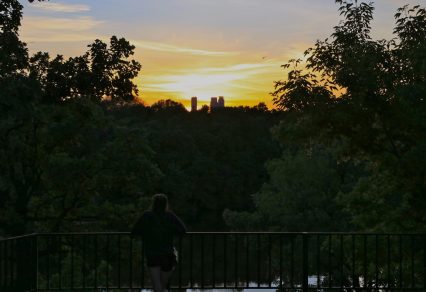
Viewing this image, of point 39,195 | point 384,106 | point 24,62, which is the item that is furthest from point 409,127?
point 39,195

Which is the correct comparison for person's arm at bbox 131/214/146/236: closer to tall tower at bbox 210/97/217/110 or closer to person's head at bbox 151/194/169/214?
person's head at bbox 151/194/169/214

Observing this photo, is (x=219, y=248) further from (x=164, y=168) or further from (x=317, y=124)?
(x=317, y=124)

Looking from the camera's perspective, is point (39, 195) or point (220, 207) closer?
point (39, 195)

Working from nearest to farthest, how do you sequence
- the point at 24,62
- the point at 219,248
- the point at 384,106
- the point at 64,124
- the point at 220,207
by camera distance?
the point at 24,62, the point at 384,106, the point at 64,124, the point at 219,248, the point at 220,207

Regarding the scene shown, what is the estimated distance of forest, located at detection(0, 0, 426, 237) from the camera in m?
16.0

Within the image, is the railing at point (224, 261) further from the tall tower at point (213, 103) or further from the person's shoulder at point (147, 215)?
the tall tower at point (213, 103)

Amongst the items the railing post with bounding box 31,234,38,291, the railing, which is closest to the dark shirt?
the railing

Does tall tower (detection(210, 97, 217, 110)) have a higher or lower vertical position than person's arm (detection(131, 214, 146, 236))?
higher

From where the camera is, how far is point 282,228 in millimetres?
45031

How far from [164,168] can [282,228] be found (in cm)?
3296

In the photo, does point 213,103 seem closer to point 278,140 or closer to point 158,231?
point 278,140

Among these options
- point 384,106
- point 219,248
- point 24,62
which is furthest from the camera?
point 219,248

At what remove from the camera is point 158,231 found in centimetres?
988

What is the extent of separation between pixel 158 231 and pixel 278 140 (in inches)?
342
